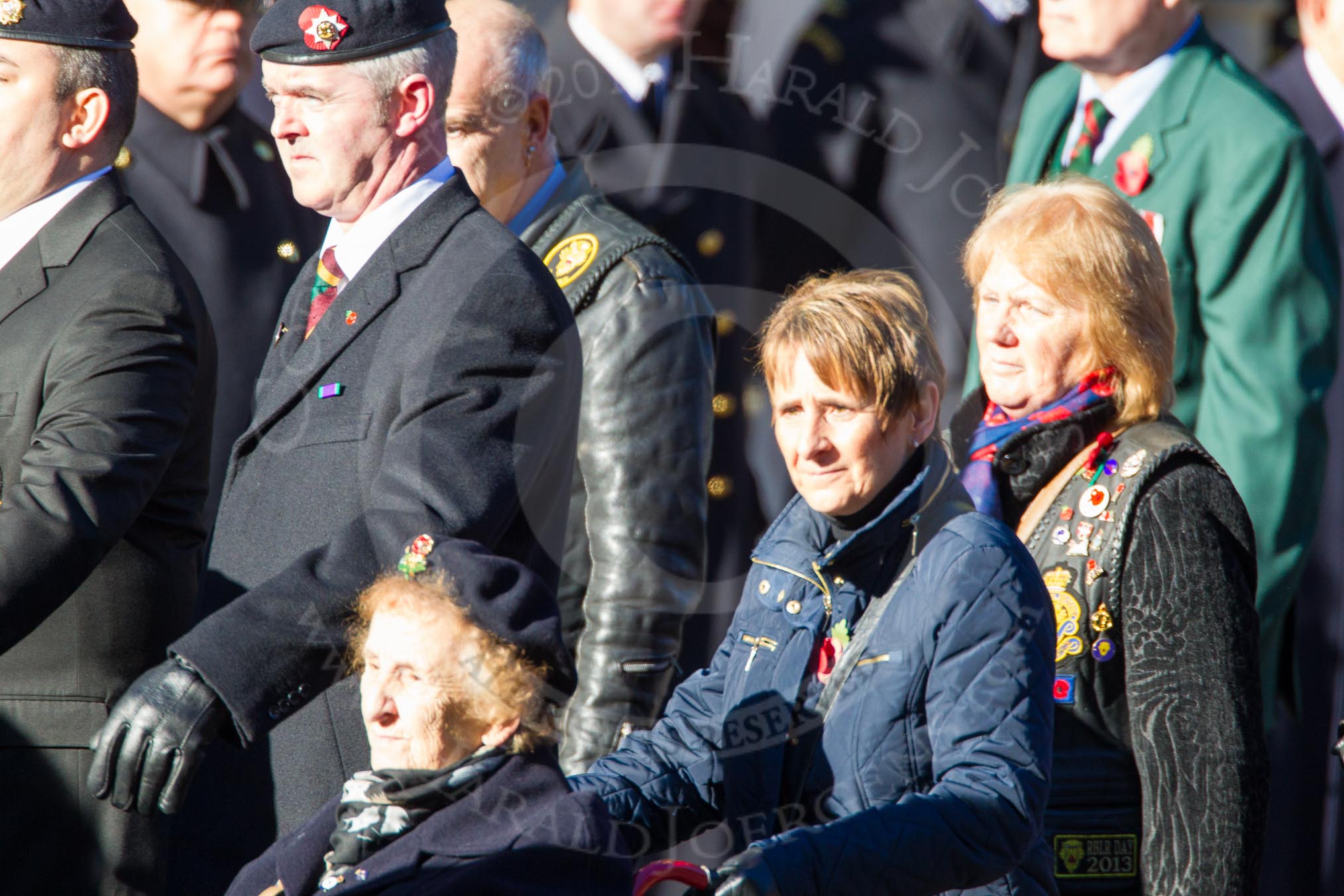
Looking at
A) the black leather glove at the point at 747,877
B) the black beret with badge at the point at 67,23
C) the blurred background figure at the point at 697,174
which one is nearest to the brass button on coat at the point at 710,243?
the blurred background figure at the point at 697,174

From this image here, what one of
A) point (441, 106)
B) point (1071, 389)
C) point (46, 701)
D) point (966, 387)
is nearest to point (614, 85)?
point (966, 387)

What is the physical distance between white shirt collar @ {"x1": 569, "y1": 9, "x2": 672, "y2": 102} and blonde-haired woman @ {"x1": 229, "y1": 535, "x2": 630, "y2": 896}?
2232mm

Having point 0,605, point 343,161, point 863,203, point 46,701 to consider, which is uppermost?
point 343,161

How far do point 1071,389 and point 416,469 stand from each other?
1.09 m

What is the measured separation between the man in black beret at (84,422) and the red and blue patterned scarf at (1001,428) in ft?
4.25

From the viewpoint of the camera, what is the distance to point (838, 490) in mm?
2375

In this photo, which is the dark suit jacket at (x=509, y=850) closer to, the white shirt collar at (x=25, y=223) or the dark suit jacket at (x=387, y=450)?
the dark suit jacket at (x=387, y=450)

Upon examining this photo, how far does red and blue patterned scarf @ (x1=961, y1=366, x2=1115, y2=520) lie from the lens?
2.87m

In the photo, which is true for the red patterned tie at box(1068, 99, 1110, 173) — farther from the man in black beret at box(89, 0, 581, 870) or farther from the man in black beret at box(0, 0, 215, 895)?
the man in black beret at box(0, 0, 215, 895)

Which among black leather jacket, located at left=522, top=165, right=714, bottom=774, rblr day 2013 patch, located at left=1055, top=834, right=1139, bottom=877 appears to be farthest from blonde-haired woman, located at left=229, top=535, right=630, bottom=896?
black leather jacket, located at left=522, top=165, right=714, bottom=774

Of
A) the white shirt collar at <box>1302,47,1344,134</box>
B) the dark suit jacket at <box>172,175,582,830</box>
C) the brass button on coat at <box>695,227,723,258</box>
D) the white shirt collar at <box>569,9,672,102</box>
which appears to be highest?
the white shirt collar at <box>1302,47,1344,134</box>

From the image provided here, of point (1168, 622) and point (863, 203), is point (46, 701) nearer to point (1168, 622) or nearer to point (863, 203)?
point (1168, 622)

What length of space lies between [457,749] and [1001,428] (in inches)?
45.9

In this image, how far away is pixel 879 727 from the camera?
222 cm
